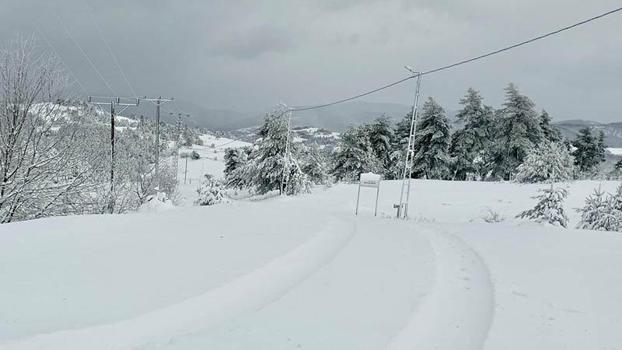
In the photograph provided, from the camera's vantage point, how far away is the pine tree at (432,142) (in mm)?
40969

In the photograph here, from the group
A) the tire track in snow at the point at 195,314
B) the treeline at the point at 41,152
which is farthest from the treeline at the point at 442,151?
the tire track in snow at the point at 195,314

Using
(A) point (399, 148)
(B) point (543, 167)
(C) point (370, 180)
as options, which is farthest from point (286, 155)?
(B) point (543, 167)

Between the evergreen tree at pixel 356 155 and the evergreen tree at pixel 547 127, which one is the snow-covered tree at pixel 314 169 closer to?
the evergreen tree at pixel 356 155

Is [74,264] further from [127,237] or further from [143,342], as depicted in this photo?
[143,342]

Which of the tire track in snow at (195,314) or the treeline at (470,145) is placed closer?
the tire track in snow at (195,314)

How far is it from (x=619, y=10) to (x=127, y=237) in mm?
11136

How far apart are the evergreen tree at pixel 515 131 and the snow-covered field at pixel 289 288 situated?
32092mm

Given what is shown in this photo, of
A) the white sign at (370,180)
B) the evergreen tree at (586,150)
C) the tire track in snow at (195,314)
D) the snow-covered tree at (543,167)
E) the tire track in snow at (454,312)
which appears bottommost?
the tire track in snow at (195,314)

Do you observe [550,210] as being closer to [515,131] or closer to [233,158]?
[515,131]

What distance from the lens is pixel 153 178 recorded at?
26.5m

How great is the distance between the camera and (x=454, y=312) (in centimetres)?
520

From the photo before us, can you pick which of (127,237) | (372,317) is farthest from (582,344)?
(127,237)

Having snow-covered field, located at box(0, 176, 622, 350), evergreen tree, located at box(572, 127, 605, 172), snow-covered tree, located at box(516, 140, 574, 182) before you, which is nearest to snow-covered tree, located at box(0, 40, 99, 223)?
snow-covered field, located at box(0, 176, 622, 350)

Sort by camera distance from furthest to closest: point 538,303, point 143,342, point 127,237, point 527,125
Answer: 1. point 527,125
2. point 127,237
3. point 538,303
4. point 143,342
